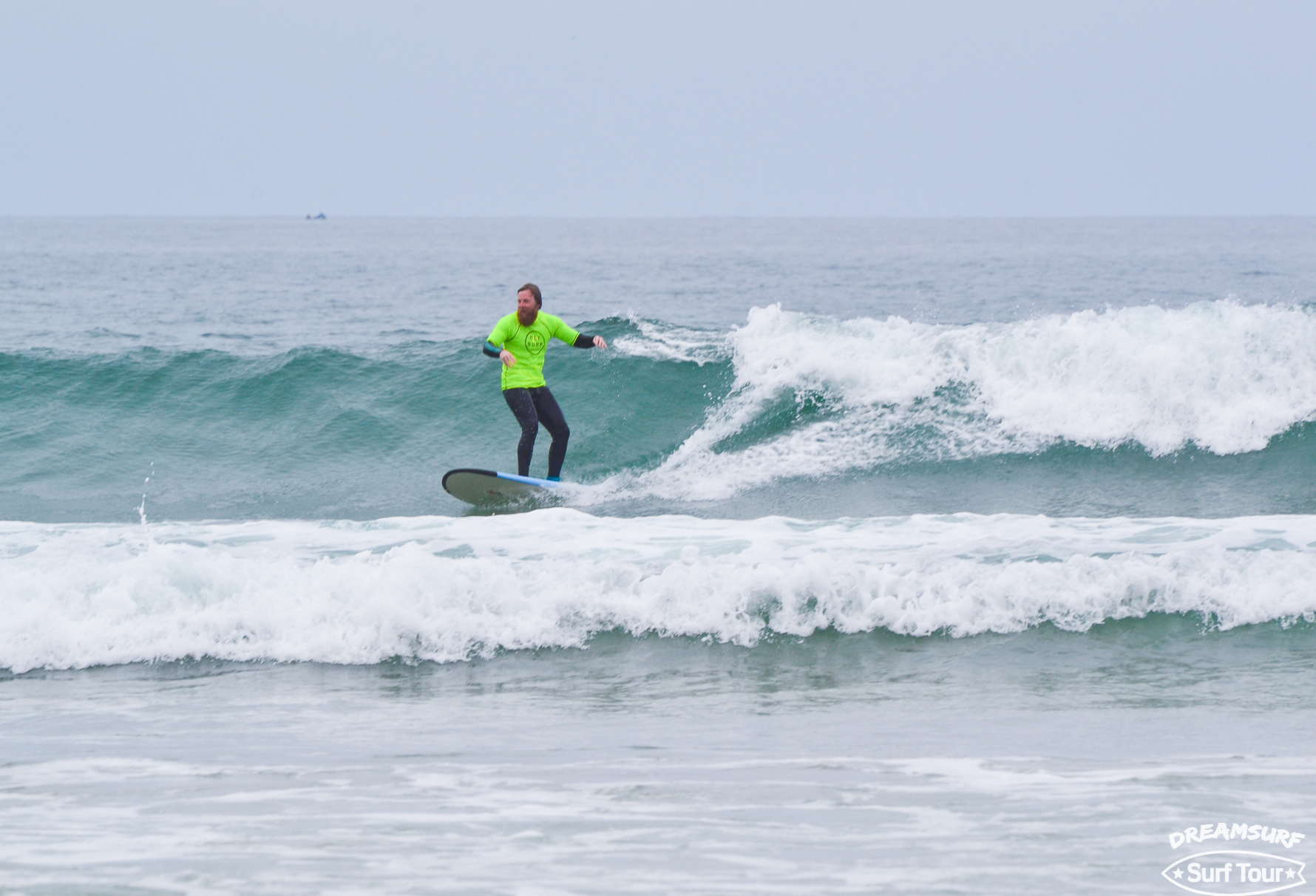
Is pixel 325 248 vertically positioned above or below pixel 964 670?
above

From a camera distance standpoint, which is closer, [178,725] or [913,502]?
[178,725]

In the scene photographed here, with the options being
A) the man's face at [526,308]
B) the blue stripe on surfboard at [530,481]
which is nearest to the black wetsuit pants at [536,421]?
the blue stripe on surfboard at [530,481]

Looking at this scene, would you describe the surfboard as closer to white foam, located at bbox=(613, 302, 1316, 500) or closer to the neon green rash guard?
the neon green rash guard

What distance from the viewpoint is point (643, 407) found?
557 inches

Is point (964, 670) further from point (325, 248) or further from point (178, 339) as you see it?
point (325, 248)

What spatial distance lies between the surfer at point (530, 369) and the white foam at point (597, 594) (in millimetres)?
2400

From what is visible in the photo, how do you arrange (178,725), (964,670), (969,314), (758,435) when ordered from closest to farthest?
1. (178,725)
2. (964,670)
3. (758,435)
4. (969,314)

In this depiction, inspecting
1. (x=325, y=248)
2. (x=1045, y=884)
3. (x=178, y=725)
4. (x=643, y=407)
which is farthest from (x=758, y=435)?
(x=325, y=248)

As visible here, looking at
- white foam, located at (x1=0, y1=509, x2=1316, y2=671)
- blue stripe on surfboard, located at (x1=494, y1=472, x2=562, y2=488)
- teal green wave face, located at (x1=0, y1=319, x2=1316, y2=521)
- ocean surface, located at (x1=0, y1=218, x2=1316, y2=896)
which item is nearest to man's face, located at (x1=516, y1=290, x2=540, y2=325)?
blue stripe on surfboard, located at (x1=494, y1=472, x2=562, y2=488)

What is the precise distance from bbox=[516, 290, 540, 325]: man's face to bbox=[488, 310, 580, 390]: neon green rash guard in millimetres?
67

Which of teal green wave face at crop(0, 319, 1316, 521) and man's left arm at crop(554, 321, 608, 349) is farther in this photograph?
teal green wave face at crop(0, 319, 1316, 521)

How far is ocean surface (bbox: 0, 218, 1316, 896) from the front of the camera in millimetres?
4156

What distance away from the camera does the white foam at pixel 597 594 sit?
271 inches

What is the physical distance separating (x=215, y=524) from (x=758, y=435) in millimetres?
5334
